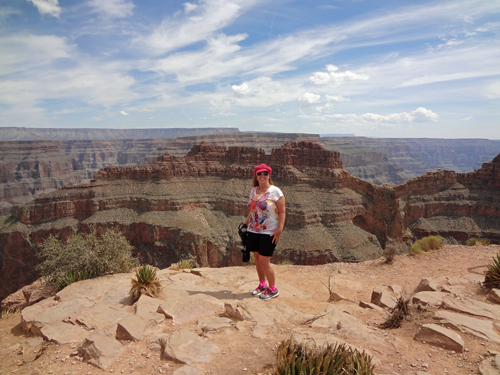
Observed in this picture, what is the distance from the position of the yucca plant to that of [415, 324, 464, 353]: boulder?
9.45 metres

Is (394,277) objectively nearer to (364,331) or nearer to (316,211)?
(364,331)

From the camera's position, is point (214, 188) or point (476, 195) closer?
point (476, 195)

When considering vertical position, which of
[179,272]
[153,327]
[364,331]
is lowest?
[179,272]

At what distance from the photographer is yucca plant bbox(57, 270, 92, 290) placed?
30.5ft

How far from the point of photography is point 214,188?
51.9 meters

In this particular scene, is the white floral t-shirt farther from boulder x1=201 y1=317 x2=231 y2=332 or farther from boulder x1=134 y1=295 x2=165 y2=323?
boulder x1=134 y1=295 x2=165 y2=323

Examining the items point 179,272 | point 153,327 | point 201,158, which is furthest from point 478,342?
point 201,158

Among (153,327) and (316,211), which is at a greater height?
(153,327)

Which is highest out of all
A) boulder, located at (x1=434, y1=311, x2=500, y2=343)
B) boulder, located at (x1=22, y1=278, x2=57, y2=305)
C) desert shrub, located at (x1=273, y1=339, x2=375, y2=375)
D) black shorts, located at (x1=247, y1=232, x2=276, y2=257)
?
black shorts, located at (x1=247, y1=232, x2=276, y2=257)

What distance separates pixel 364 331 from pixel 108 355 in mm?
4589

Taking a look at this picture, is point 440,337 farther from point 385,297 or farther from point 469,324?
point 385,297

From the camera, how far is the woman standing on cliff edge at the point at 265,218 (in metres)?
7.21

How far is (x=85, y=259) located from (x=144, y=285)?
3.17 m

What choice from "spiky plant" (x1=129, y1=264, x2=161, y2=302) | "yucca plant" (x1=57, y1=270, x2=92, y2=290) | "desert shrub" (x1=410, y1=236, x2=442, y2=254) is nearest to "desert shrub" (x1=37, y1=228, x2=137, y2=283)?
"yucca plant" (x1=57, y1=270, x2=92, y2=290)
